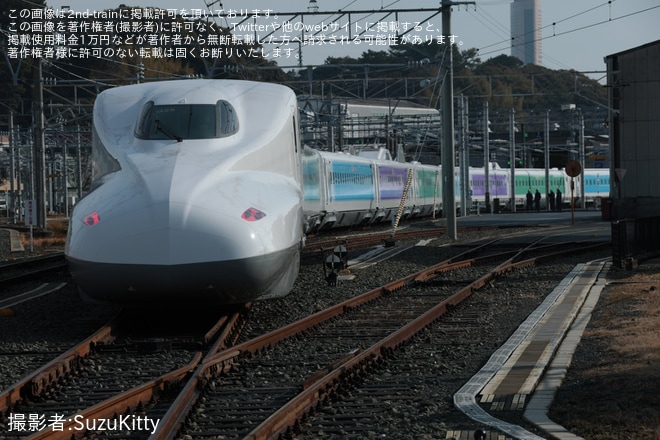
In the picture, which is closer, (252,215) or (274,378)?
(274,378)

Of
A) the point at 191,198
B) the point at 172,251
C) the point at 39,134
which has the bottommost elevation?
the point at 172,251

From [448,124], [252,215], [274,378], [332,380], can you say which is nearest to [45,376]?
[274,378]

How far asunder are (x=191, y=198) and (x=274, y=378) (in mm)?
2826

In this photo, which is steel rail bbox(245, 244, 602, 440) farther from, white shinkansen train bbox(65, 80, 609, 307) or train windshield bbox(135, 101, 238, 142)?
train windshield bbox(135, 101, 238, 142)

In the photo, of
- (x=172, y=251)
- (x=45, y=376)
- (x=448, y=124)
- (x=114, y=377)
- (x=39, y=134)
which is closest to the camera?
(x=45, y=376)

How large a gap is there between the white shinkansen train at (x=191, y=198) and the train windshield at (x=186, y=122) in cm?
1

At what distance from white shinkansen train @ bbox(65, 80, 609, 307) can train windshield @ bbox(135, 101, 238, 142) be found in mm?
13

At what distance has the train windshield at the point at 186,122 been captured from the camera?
13180 millimetres

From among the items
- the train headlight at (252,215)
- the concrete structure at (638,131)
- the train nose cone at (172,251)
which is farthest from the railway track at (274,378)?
the concrete structure at (638,131)

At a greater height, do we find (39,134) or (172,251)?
(39,134)

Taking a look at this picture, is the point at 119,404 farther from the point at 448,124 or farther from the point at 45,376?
the point at 448,124

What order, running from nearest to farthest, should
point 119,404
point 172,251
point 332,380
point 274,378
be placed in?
point 119,404 < point 332,380 < point 274,378 < point 172,251

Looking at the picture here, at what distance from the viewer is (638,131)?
3619 centimetres

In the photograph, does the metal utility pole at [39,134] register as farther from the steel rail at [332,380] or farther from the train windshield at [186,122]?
the steel rail at [332,380]
